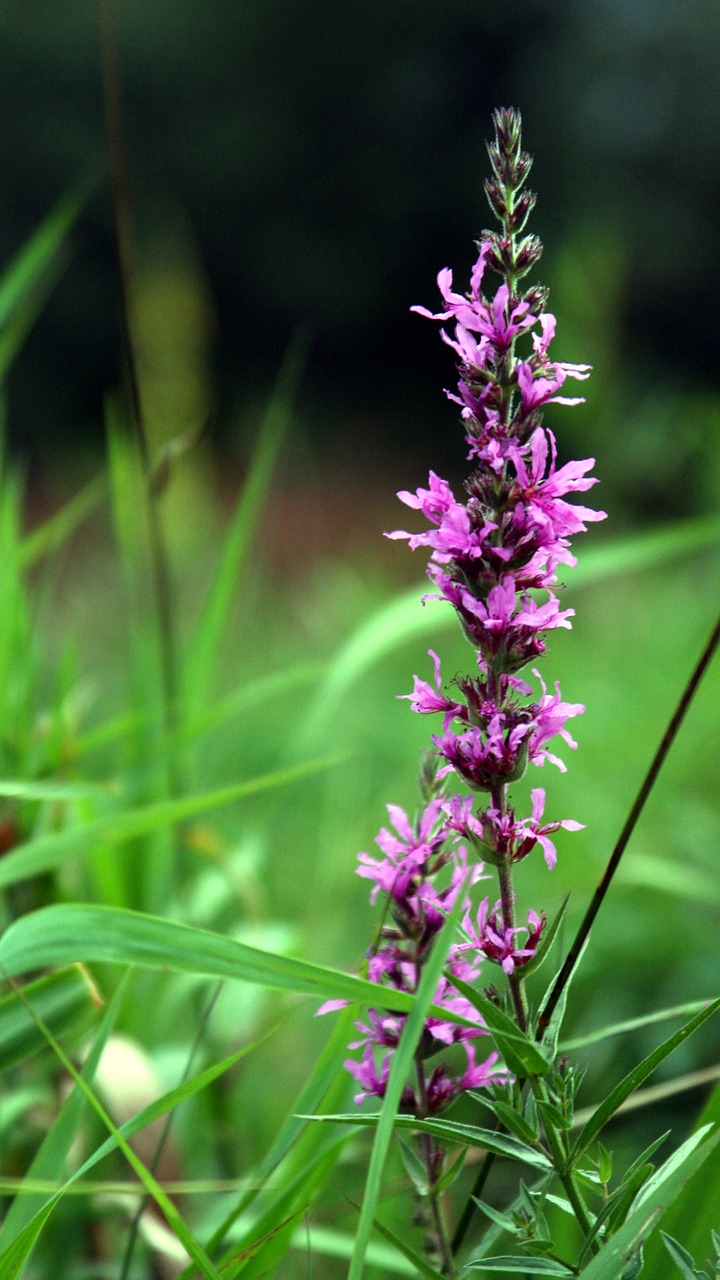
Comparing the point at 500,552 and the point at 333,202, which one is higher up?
the point at 333,202

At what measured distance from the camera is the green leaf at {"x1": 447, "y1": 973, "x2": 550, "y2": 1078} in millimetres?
404

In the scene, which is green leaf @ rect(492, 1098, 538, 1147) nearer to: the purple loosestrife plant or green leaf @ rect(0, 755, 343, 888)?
the purple loosestrife plant

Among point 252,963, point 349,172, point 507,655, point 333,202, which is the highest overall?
point 349,172

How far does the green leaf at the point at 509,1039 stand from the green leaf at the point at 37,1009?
0.29 m

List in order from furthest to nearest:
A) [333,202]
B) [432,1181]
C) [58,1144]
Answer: [333,202], [58,1144], [432,1181]

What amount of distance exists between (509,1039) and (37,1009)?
0.37m

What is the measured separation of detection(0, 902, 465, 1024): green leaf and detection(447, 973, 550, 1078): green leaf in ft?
0.05

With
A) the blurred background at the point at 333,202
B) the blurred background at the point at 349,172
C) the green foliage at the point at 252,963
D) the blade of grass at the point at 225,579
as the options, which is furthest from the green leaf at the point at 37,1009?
the blurred background at the point at 349,172

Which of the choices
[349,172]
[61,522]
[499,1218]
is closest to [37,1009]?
[499,1218]

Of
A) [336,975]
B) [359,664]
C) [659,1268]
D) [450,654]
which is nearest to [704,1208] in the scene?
[659,1268]

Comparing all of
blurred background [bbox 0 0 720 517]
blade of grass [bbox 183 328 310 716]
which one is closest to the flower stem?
blade of grass [bbox 183 328 310 716]

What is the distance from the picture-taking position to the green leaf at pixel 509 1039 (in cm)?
40

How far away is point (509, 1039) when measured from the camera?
1.34ft

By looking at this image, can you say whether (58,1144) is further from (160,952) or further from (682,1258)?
(682,1258)
